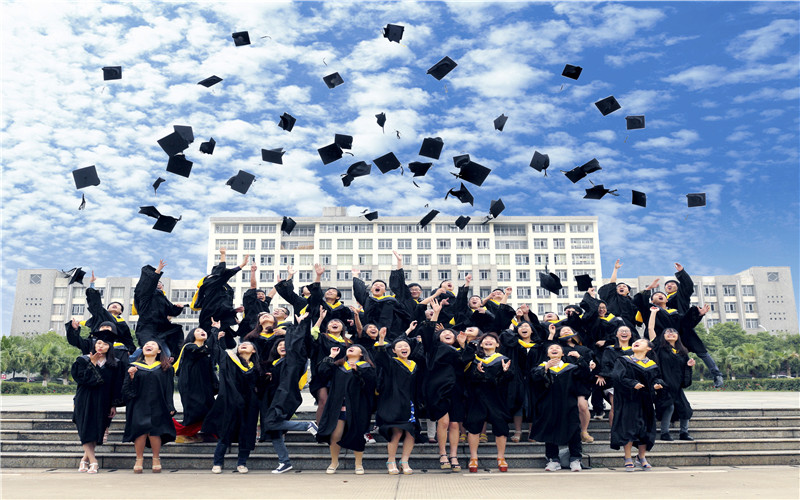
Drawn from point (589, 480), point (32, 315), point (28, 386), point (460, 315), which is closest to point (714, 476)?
point (589, 480)

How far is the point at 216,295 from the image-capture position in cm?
823

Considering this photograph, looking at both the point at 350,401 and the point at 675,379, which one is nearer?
the point at 350,401

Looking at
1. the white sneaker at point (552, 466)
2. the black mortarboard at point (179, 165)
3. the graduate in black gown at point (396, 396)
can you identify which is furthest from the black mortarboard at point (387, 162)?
the white sneaker at point (552, 466)

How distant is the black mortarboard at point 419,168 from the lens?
31.7ft

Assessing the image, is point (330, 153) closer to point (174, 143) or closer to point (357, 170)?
→ point (357, 170)

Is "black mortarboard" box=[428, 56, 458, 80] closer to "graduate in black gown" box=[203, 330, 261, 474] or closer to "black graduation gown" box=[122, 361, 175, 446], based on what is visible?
"graduate in black gown" box=[203, 330, 261, 474]

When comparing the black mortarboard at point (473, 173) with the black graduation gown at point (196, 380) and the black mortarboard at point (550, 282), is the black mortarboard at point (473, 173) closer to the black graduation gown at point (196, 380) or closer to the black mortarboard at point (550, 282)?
the black mortarboard at point (550, 282)

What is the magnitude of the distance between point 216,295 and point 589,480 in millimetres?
5462

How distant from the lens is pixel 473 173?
9320 mm

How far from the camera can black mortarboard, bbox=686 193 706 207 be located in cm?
973

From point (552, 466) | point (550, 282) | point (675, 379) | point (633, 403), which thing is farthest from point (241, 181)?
point (675, 379)

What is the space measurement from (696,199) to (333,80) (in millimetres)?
6661

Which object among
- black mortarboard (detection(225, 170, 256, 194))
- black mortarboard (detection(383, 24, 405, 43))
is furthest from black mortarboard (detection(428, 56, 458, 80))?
black mortarboard (detection(225, 170, 256, 194))

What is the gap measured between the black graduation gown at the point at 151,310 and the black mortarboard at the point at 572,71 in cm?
728
